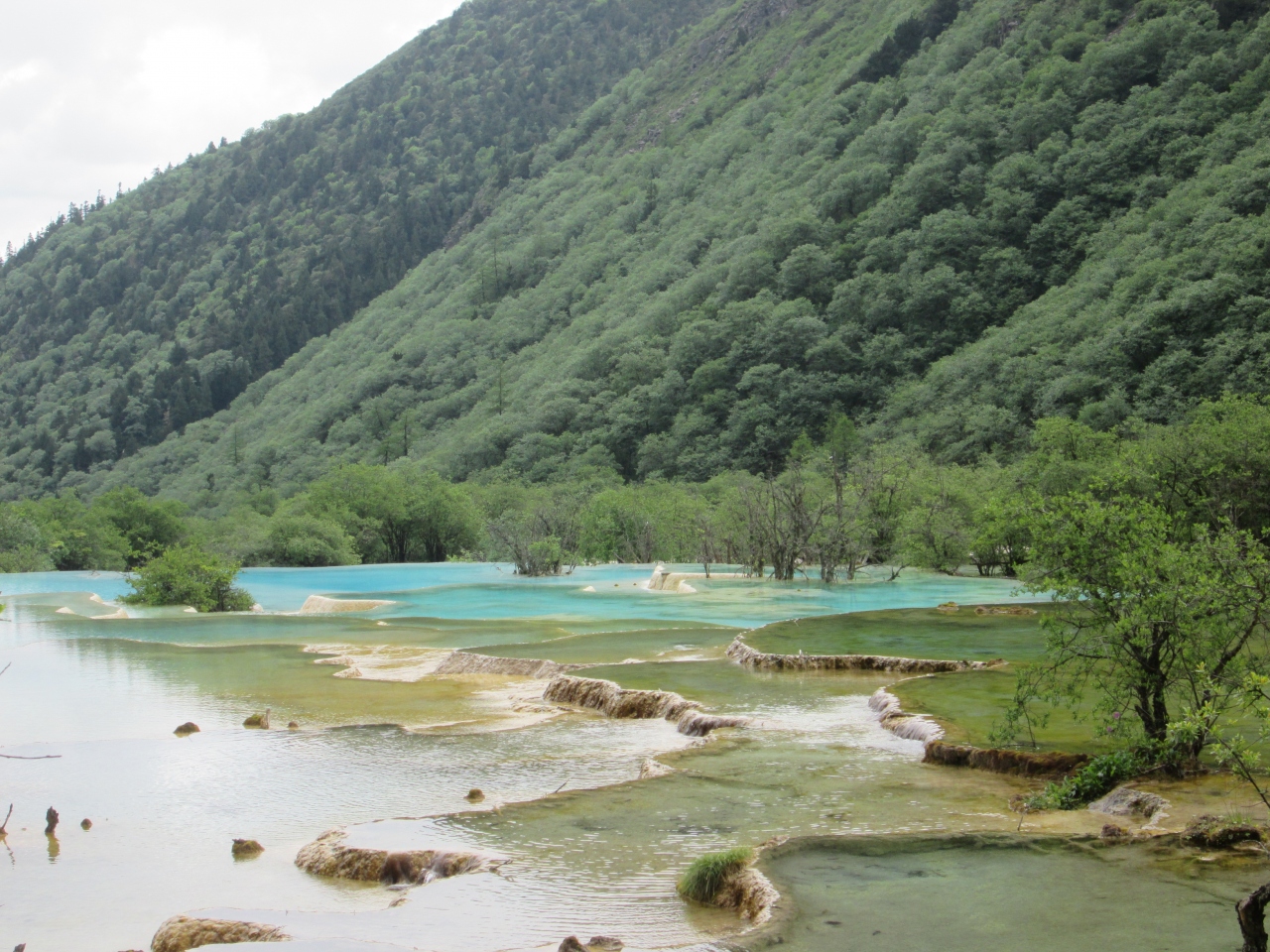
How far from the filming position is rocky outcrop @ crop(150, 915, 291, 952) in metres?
8.07

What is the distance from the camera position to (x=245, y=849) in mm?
10578

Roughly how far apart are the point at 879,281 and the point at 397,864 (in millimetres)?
92480

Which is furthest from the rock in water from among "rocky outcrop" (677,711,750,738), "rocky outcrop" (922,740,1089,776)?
"rocky outcrop" (922,740,1089,776)

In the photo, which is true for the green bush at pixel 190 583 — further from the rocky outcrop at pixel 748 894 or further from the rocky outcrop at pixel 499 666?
the rocky outcrop at pixel 748 894

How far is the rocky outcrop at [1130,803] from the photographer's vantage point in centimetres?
1032

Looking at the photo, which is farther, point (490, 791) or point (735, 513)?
point (735, 513)

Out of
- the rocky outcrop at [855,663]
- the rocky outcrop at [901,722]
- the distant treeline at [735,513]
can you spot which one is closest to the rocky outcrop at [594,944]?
the rocky outcrop at [901,722]

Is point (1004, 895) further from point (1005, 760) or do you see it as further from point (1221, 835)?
point (1005, 760)

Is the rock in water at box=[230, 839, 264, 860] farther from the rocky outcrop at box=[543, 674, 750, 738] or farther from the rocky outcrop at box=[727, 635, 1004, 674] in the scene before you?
the rocky outcrop at box=[727, 635, 1004, 674]

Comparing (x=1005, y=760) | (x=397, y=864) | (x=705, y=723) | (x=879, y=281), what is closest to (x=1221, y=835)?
(x=1005, y=760)

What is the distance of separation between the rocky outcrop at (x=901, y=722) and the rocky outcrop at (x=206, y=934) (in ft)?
28.0

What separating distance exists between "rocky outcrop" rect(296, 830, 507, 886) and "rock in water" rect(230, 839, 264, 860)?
75cm

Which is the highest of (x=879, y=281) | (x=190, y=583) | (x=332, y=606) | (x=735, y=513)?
(x=879, y=281)

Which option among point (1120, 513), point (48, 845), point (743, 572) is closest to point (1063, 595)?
point (1120, 513)
